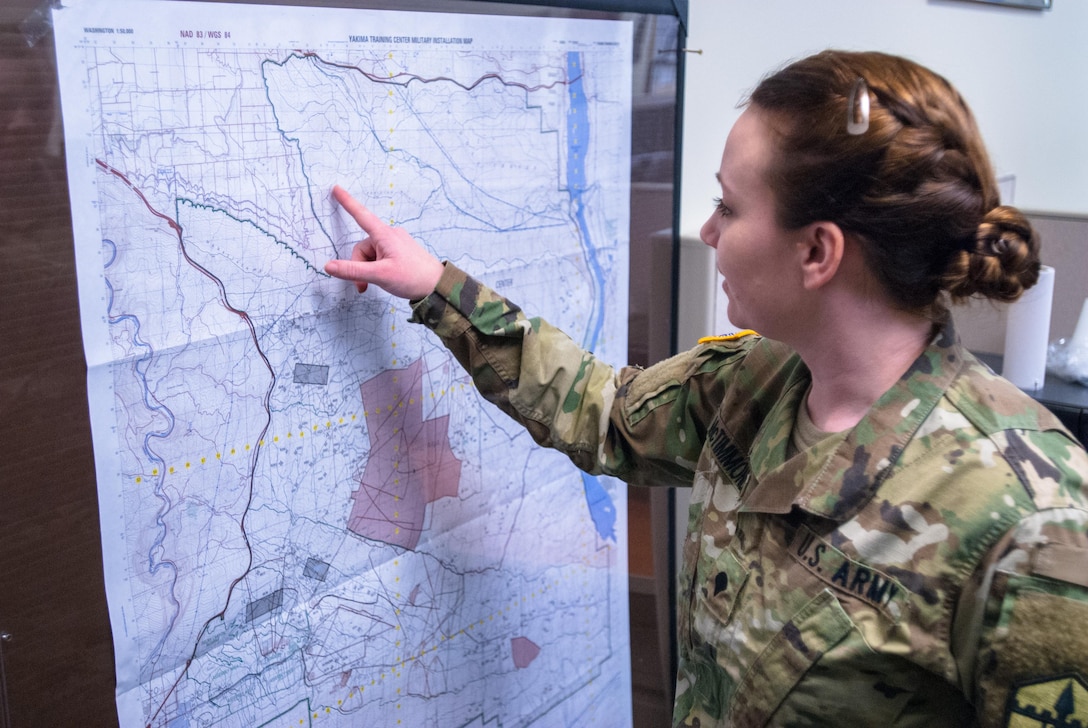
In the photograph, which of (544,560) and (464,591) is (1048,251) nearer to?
(544,560)

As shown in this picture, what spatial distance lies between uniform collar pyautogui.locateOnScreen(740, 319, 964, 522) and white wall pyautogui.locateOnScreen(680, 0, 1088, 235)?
0.84 meters

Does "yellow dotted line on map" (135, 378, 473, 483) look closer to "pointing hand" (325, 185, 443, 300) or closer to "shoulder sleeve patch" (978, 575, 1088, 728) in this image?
"pointing hand" (325, 185, 443, 300)

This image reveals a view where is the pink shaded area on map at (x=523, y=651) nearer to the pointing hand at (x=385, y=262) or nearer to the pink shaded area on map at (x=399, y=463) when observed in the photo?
the pink shaded area on map at (x=399, y=463)

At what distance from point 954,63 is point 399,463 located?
206cm

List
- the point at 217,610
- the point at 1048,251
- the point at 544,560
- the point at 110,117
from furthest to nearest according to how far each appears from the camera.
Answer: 1. the point at 1048,251
2. the point at 544,560
3. the point at 217,610
4. the point at 110,117

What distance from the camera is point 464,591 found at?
1263 millimetres

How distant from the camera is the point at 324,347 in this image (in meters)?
1.05

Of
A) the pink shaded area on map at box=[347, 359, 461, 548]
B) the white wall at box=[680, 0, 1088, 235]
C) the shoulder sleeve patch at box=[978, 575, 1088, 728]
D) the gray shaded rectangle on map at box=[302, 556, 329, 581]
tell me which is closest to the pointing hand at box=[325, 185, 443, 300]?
the pink shaded area on map at box=[347, 359, 461, 548]

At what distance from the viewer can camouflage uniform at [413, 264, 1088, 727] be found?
791 mm

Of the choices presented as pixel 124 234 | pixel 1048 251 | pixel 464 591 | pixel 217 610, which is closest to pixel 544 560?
pixel 464 591

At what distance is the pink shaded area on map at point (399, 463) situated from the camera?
111cm

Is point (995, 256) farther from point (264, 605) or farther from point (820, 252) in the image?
point (264, 605)

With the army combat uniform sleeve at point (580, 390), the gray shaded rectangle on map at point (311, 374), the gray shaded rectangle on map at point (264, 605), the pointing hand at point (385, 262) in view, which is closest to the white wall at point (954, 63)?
the army combat uniform sleeve at point (580, 390)

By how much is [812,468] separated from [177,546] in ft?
2.00
